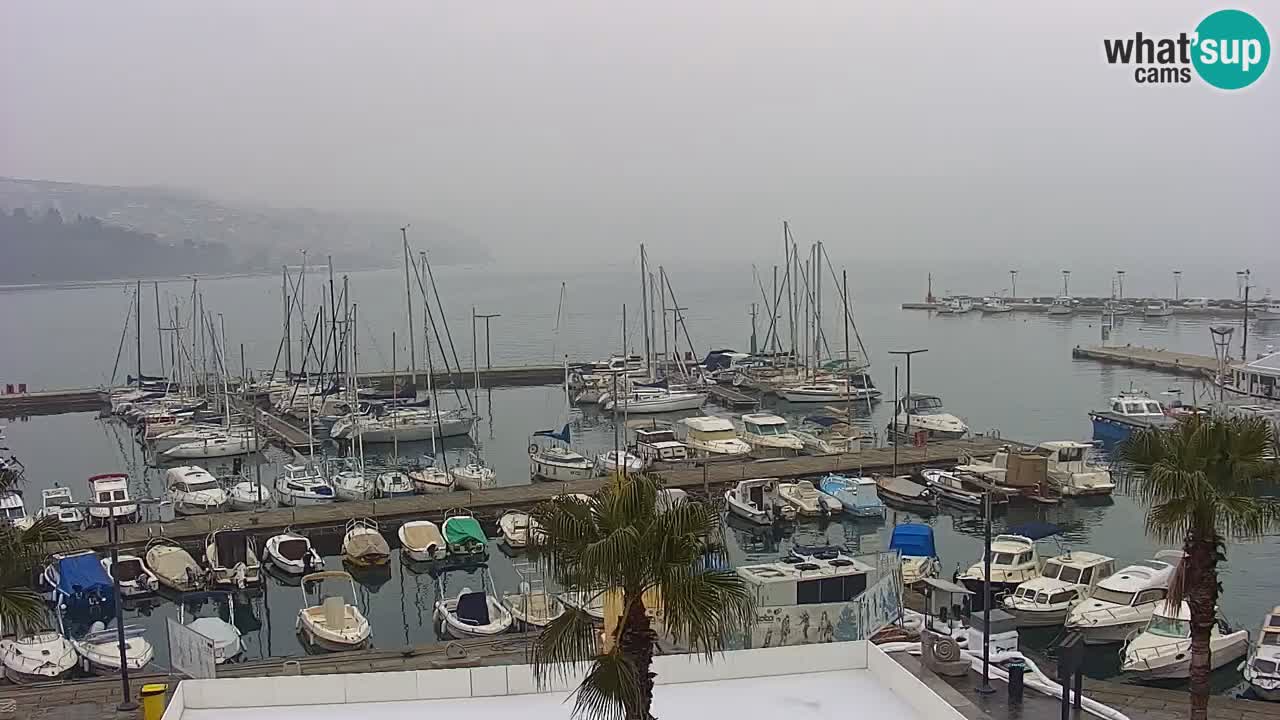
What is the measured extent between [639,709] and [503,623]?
16.1 meters

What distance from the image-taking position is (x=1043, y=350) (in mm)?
105625

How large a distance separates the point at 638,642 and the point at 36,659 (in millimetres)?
18167

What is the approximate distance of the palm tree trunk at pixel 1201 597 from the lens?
1046cm

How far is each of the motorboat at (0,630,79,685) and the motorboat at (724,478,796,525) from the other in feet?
65.1

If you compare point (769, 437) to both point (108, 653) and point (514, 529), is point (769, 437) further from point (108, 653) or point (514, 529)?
point (108, 653)

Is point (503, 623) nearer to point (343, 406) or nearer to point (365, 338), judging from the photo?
point (343, 406)

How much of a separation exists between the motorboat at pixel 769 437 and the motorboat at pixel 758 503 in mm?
9485

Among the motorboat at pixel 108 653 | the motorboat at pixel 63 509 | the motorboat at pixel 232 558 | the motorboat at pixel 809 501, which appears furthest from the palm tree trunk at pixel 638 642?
the motorboat at pixel 63 509

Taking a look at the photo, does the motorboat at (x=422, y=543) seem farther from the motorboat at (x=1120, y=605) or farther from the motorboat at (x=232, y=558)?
the motorboat at (x=1120, y=605)

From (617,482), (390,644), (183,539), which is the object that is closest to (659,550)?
(617,482)

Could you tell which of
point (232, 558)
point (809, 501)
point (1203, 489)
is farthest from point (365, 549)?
point (1203, 489)

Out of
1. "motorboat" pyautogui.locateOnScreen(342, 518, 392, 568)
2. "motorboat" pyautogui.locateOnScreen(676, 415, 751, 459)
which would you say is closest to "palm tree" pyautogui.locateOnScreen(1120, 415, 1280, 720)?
"motorboat" pyautogui.locateOnScreen(342, 518, 392, 568)

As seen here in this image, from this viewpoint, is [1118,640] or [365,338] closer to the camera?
[1118,640]

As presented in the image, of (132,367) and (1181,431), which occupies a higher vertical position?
(1181,431)
